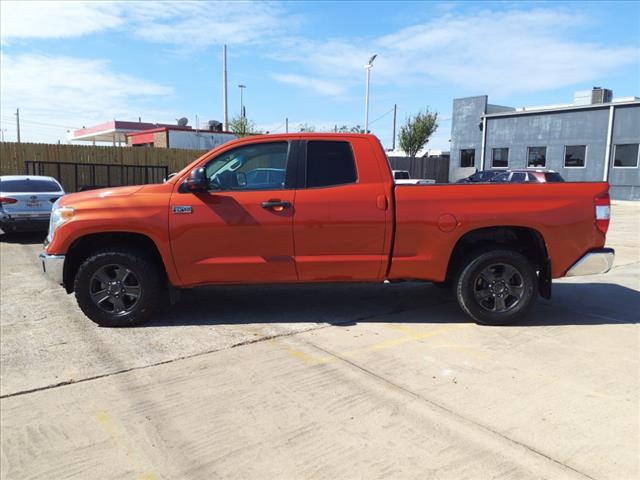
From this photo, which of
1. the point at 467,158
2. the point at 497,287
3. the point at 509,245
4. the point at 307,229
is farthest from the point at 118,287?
the point at 467,158

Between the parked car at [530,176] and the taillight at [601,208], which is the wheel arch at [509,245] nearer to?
the taillight at [601,208]

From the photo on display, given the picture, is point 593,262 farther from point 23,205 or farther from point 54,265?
point 23,205

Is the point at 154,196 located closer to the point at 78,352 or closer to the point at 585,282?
the point at 78,352

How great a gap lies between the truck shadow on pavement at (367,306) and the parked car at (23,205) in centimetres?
627

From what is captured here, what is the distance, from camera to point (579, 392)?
12.5ft

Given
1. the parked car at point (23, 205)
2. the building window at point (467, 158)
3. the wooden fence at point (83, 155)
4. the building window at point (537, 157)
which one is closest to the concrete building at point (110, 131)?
the wooden fence at point (83, 155)

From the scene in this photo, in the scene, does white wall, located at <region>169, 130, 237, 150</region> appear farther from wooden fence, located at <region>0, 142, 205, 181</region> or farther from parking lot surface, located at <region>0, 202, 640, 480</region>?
parking lot surface, located at <region>0, 202, 640, 480</region>

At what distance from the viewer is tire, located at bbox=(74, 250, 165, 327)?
5137mm

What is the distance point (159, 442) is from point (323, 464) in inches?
41.0

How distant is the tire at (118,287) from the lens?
5137mm

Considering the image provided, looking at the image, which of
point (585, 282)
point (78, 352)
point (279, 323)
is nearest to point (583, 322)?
point (585, 282)

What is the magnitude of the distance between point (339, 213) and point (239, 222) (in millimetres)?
979

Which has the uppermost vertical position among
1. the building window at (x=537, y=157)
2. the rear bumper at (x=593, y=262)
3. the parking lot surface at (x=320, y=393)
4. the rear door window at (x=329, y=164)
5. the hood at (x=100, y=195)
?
the building window at (x=537, y=157)

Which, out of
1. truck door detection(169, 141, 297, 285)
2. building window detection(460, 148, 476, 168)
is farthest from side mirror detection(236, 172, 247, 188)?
building window detection(460, 148, 476, 168)
